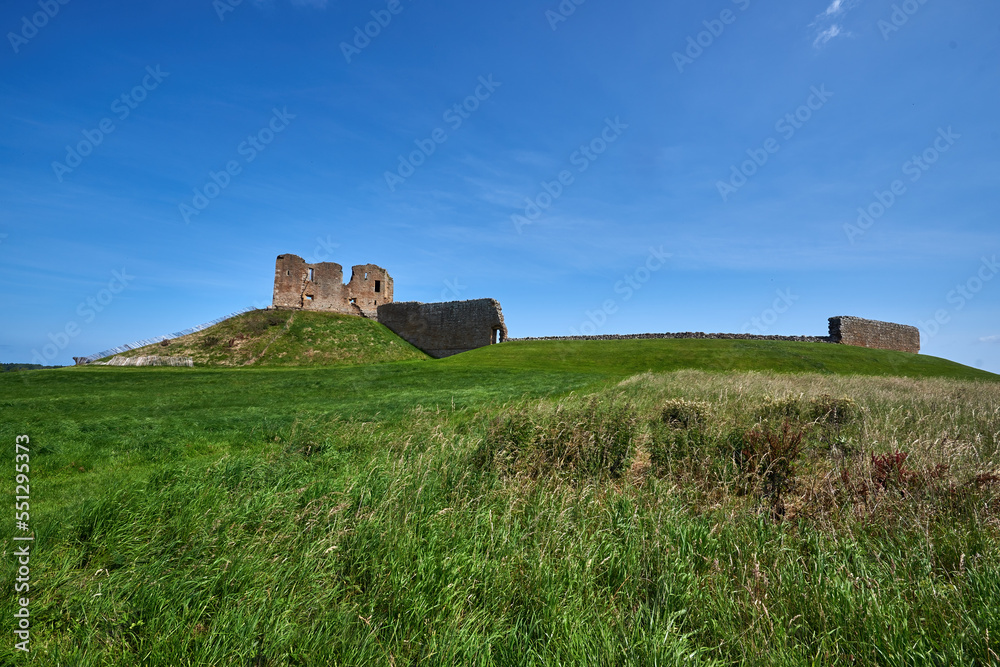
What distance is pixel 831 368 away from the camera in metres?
29.5

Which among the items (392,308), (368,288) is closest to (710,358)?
(392,308)

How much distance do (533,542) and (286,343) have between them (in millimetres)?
36153

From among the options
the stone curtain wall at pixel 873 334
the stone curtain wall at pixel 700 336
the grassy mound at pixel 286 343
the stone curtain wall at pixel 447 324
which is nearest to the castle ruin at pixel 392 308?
the stone curtain wall at pixel 447 324

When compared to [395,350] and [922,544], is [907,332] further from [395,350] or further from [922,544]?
[922,544]

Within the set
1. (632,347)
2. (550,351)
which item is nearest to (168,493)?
(550,351)

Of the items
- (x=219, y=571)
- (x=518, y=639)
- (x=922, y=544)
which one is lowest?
(x=518, y=639)

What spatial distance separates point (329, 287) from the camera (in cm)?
Answer: 4688

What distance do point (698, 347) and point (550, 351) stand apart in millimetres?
11471

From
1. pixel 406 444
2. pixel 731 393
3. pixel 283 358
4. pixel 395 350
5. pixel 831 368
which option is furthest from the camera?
pixel 395 350

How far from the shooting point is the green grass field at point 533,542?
316 centimetres

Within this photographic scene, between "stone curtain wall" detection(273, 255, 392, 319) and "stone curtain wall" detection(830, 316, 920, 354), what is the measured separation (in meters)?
46.2

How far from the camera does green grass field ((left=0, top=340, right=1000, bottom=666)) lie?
3.16m

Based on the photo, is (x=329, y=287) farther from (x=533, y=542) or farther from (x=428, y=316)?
(x=533, y=542)

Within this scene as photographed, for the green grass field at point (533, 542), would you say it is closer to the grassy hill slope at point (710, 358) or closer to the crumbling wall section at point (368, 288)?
the grassy hill slope at point (710, 358)
